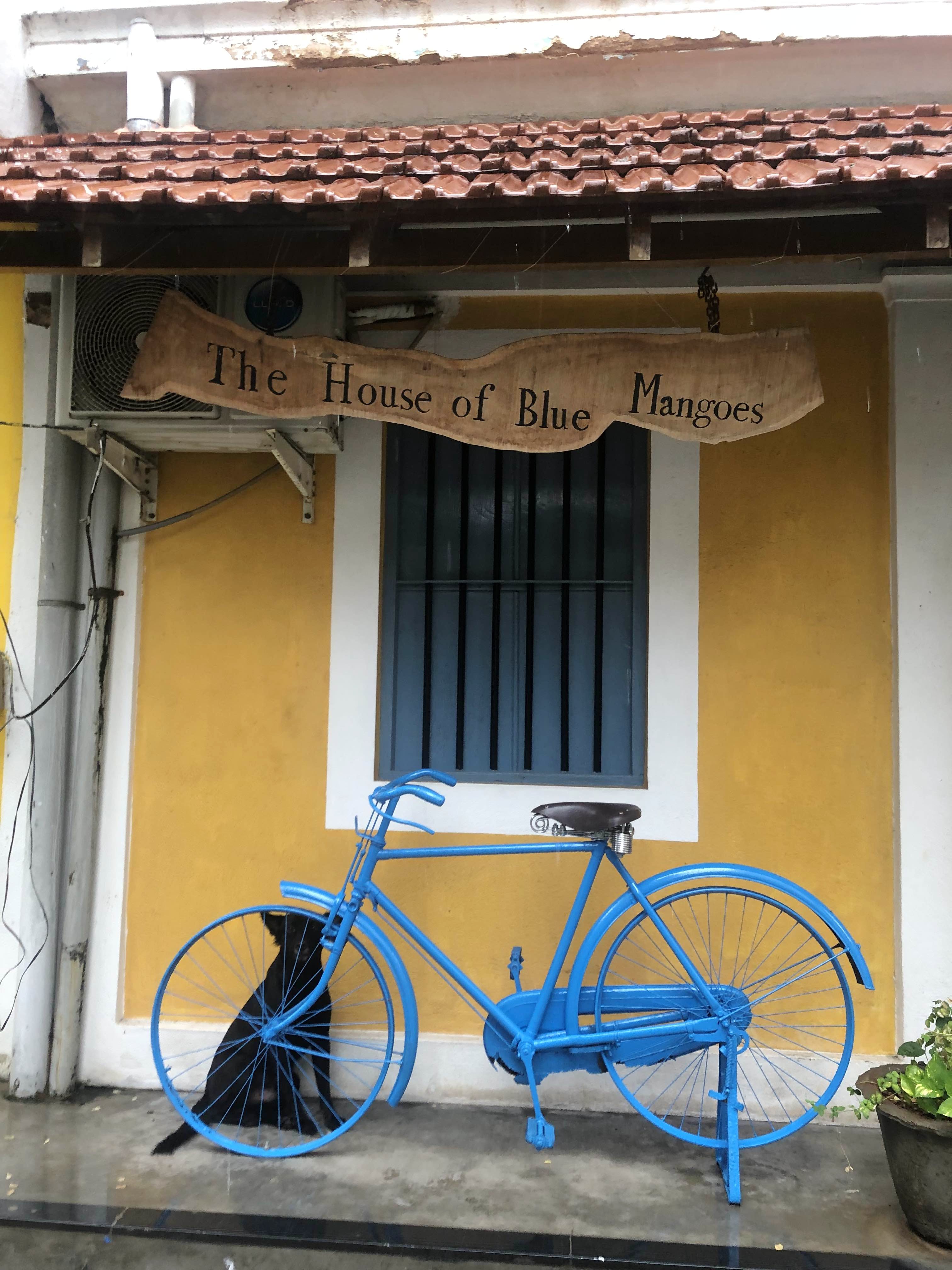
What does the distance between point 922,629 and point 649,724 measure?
126cm

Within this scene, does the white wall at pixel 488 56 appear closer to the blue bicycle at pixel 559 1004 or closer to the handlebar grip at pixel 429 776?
the handlebar grip at pixel 429 776

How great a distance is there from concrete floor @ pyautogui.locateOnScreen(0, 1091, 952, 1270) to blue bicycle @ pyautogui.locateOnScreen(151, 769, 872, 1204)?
0.12m

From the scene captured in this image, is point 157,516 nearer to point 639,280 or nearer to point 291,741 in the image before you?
point 291,741

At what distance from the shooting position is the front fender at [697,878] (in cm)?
364

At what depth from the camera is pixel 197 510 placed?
14.9ft

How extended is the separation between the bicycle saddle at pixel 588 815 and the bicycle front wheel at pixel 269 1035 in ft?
3.22

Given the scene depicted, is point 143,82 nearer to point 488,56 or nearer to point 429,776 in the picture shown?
point 488,56

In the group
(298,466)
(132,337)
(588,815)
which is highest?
(132,337)

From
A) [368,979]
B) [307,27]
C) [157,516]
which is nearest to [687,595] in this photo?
[368,979]

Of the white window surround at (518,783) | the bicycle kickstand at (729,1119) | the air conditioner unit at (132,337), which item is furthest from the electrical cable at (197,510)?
the bicycle kickstand at (729,1119)

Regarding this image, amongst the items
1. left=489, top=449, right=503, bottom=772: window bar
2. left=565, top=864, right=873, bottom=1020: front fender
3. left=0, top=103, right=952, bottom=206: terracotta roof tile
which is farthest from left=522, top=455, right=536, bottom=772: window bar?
left=0, top=103, right=952, bottom=206: terracotta roof tile

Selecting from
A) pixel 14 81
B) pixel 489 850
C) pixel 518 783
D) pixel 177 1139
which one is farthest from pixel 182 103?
pixel 177 1139

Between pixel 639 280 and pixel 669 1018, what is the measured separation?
3243 millimetres

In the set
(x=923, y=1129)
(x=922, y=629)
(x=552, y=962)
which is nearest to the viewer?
(x=923, y=1129)
